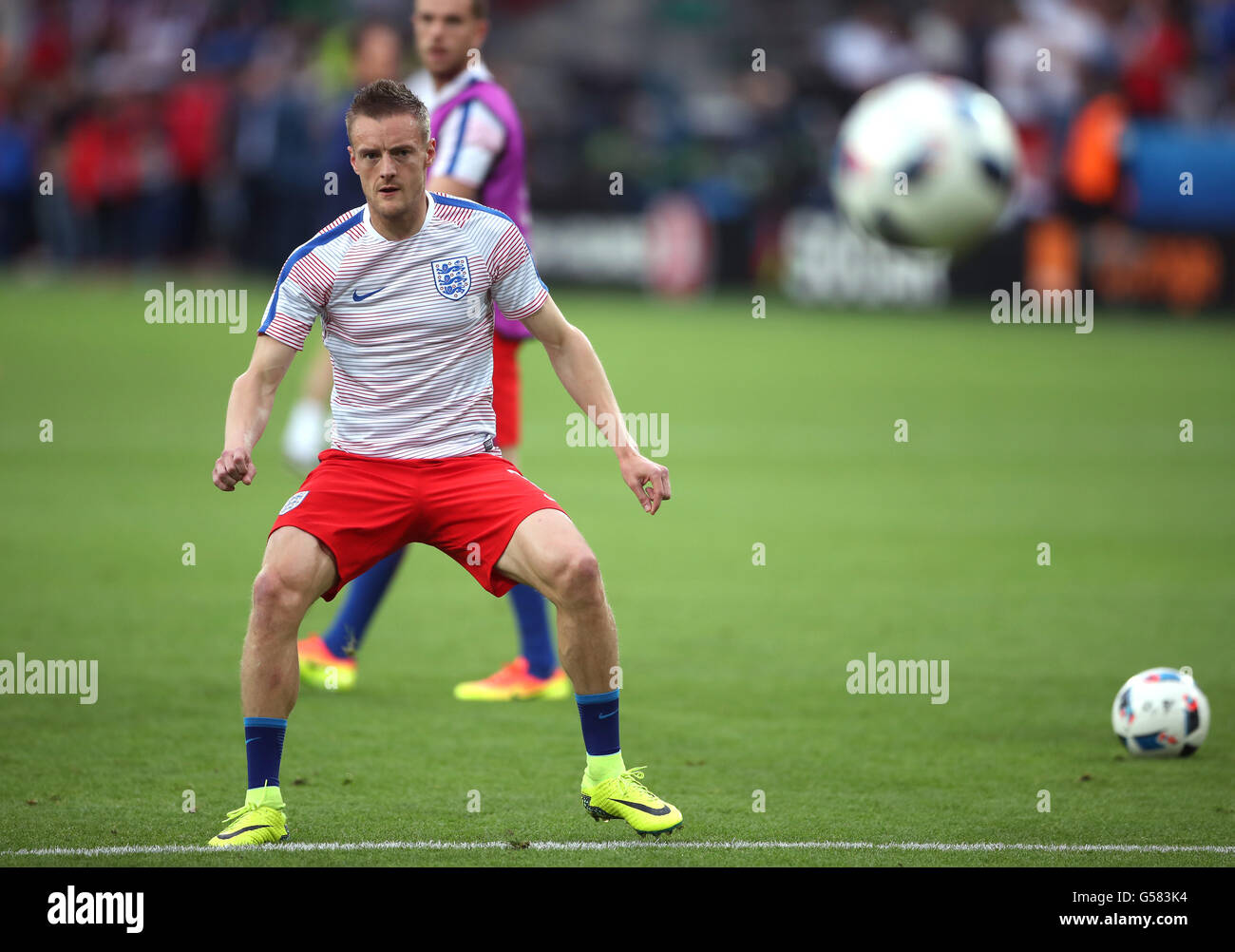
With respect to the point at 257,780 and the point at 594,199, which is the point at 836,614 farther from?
the point at 594,199

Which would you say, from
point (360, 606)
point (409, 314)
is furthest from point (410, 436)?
point (360, 606)

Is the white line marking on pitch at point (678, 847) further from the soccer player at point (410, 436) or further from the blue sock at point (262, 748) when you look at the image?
the blue sock at point (262, 748)

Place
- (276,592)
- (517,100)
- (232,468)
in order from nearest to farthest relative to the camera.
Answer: (232,468) < (276,592) < (517,100)

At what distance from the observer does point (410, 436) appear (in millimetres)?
5598

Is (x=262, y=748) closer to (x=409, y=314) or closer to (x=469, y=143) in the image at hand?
(x=409, y=314)

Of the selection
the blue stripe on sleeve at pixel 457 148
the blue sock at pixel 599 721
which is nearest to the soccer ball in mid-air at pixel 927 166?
the blue stripe on sleeve at pixel 457 148

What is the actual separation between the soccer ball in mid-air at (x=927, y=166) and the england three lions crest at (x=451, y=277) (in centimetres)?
761

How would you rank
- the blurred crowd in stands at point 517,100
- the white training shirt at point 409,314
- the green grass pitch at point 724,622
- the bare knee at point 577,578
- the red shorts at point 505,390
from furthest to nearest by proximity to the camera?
the blurred crowd in stands at point 517,100
the red shorts at point 505,390
the green grass pitch at point 724,622
the white training shirt at point 409,314
the bare knee at point 577,578

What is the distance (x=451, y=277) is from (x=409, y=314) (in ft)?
0.55

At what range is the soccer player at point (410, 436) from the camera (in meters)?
5.32

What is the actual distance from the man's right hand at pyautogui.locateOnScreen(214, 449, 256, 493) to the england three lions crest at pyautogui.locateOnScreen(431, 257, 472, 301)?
0.82 meters

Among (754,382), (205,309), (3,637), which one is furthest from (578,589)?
(205,309)

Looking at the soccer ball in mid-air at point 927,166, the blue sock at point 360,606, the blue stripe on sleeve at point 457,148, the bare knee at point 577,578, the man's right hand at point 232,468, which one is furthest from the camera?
the soccer ball in mid-air at point 927,166

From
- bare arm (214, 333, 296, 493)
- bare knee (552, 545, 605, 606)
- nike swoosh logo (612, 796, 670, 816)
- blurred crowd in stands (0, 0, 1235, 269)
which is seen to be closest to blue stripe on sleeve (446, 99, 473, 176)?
bare arm (214, 333, 296, 493)
